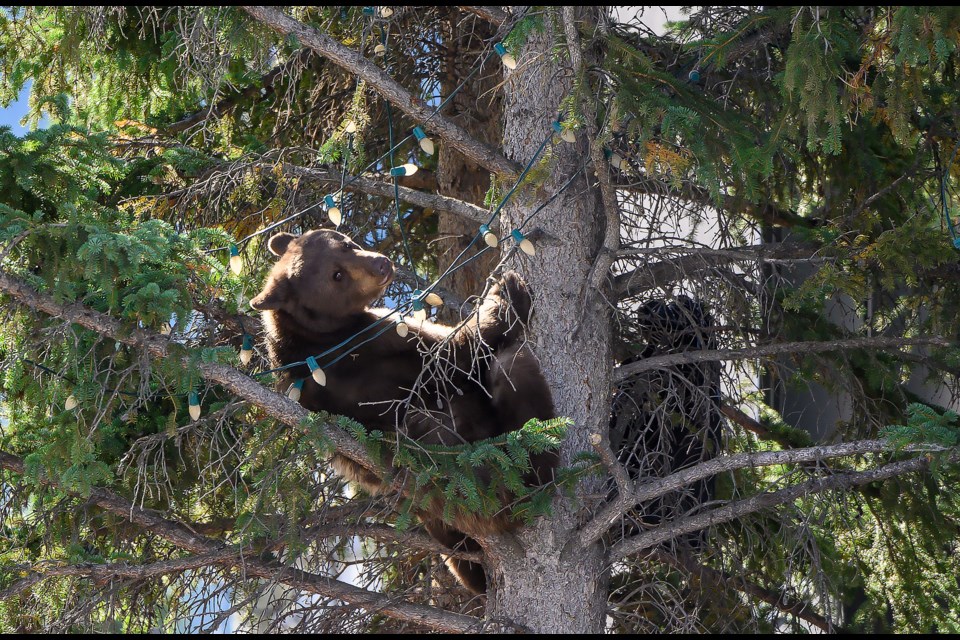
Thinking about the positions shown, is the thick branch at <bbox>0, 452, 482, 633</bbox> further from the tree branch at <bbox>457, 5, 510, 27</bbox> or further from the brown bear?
the tree branch at <bbox>457, 5, 510, 27</bbox>

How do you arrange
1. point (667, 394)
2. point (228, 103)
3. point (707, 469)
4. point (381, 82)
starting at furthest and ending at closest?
point (228, 103) < point (667, 394) < point (381, 82) < point (707, 469)

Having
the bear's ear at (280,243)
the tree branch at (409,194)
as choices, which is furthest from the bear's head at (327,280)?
the tree branch at (409,194)

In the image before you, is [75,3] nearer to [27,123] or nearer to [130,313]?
[27,123]

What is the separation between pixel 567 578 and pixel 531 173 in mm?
1824

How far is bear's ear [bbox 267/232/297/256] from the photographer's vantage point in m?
5.32

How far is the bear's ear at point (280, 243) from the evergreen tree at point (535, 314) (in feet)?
0.85

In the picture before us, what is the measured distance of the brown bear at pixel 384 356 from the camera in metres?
4.74

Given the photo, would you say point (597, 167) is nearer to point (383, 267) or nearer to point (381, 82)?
point (381, 82)

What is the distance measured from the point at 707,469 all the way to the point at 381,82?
7.06ft

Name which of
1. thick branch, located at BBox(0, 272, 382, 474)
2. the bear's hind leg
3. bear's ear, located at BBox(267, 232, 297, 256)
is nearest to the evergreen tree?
thick branch, located at BBox(0, 272, 382, 474)

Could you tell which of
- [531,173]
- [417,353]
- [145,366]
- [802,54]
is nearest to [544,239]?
[531,173]

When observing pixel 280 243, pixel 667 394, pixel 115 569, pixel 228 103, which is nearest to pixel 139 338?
pixel 115 569

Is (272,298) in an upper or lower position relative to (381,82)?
lower

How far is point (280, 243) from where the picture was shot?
5.35m
